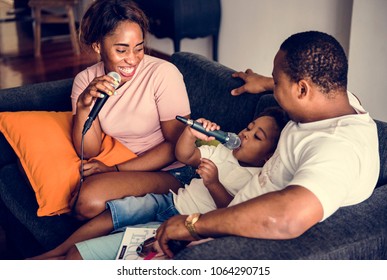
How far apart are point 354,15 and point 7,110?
5.85ft

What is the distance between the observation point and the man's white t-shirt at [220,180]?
64.5 inches

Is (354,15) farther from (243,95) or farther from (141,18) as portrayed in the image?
(141,18)

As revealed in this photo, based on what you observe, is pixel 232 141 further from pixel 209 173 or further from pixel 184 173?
pixel 184 173

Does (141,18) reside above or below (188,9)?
above

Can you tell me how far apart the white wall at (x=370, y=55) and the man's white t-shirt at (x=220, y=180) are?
1448 millimetres

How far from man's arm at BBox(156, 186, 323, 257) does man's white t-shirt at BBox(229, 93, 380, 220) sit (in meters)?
→ 0.03

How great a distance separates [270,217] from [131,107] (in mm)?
897

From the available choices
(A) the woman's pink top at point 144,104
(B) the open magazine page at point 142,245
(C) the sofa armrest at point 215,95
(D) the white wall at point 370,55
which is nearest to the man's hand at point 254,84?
(C) the sofa armrest at point 215,95

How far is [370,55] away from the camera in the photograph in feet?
9.37

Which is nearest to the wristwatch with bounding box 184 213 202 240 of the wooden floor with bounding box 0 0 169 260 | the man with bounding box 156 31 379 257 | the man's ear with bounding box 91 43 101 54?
the man with bounding box 156 31 379 257

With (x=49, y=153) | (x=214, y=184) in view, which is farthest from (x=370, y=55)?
(x=49, y=153)

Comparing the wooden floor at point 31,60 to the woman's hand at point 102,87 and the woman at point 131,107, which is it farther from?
the woman's hand at point 102,87
